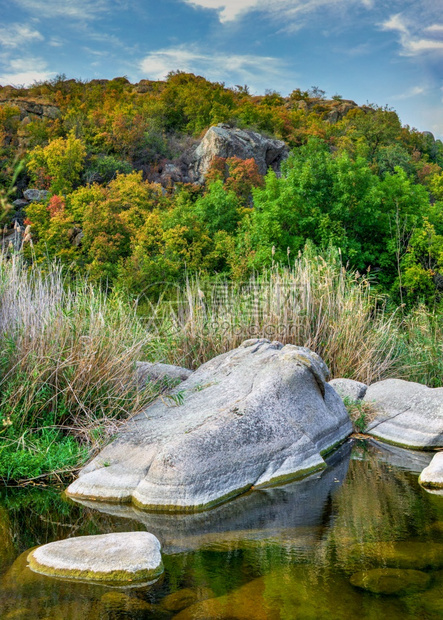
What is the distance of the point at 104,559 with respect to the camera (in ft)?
12.1

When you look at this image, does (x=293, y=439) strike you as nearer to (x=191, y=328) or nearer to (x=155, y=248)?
(x=191, y=328)

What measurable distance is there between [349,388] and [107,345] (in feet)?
10.6

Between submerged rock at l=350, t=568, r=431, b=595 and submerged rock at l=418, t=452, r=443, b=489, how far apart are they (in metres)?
1.91

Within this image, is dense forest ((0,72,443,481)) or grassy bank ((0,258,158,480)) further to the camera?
dense forest ((0,72,443,481))

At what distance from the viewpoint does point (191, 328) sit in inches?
328

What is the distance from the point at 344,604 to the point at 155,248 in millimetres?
17630

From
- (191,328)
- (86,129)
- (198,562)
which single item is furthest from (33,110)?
(198,562)

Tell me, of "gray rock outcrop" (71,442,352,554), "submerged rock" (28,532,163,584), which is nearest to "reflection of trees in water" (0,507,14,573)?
"submerged rock" (28,532,163,584)

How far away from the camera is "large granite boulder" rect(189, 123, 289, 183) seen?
30859 millimetres

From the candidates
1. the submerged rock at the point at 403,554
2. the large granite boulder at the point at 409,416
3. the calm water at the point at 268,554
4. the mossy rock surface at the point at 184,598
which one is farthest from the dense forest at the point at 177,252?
the submerged rock at the point at 403,554

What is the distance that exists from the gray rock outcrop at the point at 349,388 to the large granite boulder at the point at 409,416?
0.45ft

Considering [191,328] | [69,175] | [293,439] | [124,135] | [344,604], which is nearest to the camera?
[344,604]

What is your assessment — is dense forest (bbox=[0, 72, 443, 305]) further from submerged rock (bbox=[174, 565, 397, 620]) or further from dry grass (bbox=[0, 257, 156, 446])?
submerged rock (bbox=[174, 565, 397, 620])

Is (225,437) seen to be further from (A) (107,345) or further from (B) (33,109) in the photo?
(B) (33,109)
